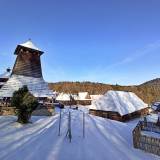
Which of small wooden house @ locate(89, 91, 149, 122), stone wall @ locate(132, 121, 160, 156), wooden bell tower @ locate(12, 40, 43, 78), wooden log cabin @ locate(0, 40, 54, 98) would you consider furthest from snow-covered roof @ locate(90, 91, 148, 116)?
stone wall @ locate(132, 121, 160, 156)

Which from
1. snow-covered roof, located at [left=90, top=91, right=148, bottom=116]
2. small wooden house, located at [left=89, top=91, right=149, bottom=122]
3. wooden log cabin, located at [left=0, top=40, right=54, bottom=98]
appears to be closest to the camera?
wooden log cabin, located at [left=0, top=40, right=54, bottom=98]

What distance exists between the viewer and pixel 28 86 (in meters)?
32.6

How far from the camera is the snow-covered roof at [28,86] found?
30.6 meters

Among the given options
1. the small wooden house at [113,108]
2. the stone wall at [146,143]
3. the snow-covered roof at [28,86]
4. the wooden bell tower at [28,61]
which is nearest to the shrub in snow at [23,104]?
the snow-covered roof at [28,86]

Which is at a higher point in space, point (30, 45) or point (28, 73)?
point (30, 45)

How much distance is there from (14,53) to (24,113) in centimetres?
1898

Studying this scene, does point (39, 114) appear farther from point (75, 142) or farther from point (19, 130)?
point (75, 142)

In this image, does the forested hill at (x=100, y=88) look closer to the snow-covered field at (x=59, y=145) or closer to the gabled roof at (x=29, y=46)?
the gabled roof at (x=29, y=46)

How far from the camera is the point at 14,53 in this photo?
3788cm

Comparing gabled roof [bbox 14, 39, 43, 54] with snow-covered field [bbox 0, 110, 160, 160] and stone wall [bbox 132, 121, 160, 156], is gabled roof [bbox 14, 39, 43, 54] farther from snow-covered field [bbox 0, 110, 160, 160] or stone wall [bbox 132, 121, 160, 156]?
stone wall [bbox 132, 121, 160, 156]

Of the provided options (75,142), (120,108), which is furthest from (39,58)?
(75,142)

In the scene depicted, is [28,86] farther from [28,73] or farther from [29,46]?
[29,46]

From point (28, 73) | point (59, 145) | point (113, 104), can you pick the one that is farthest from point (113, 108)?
point (59, 145)

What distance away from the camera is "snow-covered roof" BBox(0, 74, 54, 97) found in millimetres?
30595
